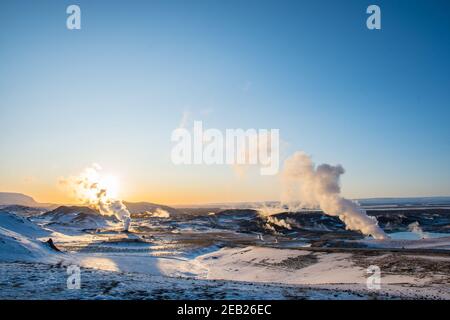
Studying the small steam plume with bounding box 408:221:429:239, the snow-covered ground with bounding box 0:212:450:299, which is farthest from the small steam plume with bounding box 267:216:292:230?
the snow-covered ground with bounding box 0:212:450:299

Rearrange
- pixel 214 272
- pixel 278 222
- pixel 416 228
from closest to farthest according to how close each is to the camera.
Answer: pixel 214 272 < pixel 416 228 < pixel 278 222

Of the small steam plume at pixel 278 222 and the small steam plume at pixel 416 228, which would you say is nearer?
the small steam plume at pixel 416 228

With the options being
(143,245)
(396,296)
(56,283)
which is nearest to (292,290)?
(396,296)

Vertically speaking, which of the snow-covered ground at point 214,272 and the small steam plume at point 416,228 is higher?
the snow-covered ground at point 214,272

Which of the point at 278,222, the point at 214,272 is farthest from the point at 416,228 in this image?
the point at 214,272

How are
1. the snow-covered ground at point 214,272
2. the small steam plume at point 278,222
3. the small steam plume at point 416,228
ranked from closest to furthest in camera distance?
the snow-covered ground at point 214,272, the small steam plume at point 416,228, the small steam plume at point 278,222

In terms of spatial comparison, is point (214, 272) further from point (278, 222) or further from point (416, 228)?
point (416, 228)

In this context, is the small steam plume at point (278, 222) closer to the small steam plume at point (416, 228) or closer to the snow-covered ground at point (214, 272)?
the small steam plume at point (416, 228)

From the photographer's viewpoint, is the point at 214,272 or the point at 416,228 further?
the point at 416,228

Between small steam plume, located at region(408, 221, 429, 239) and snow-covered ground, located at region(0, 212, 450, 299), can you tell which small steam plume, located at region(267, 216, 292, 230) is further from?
snow-covered ground, located at region(0, 212, 450, 299)

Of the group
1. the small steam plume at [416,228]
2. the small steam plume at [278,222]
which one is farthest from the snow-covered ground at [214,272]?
the small steam plume at [278,222]

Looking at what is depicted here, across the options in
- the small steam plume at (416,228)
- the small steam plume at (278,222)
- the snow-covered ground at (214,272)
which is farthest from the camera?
the small steam plume at (278,222)

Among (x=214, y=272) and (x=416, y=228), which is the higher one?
(x=214, y=272)
